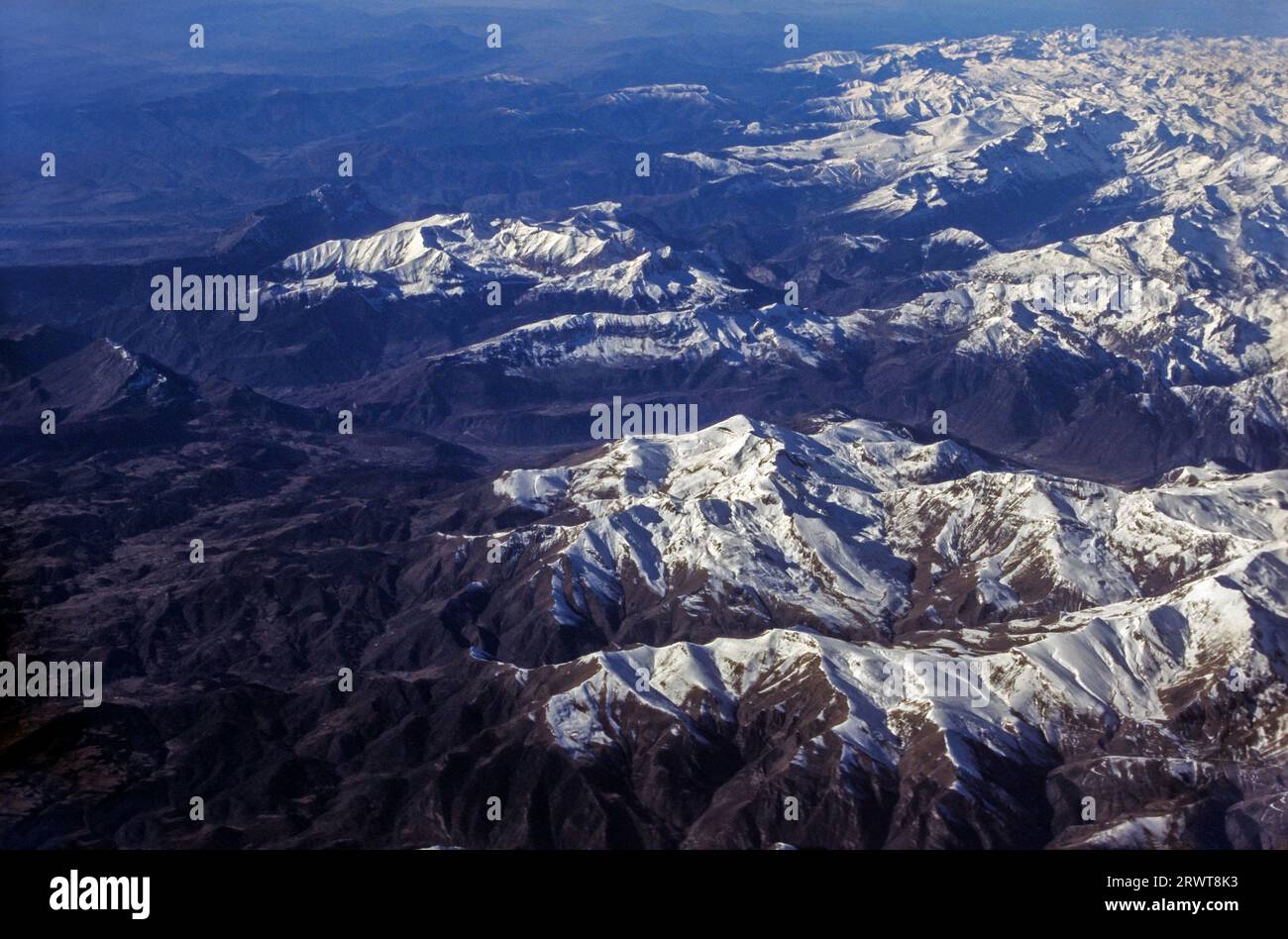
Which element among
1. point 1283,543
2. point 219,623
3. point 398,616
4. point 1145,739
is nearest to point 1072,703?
point 1145,739

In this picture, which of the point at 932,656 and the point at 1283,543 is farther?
the point at 1283,543

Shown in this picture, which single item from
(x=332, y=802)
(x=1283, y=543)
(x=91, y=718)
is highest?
(x=1283, y=543)

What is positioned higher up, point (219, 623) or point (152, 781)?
point (219, 623)

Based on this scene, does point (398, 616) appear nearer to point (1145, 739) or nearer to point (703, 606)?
point (703, 606)

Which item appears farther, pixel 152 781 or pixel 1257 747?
pixel 152 781

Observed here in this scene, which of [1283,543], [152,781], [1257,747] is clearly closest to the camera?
[1257,747]
